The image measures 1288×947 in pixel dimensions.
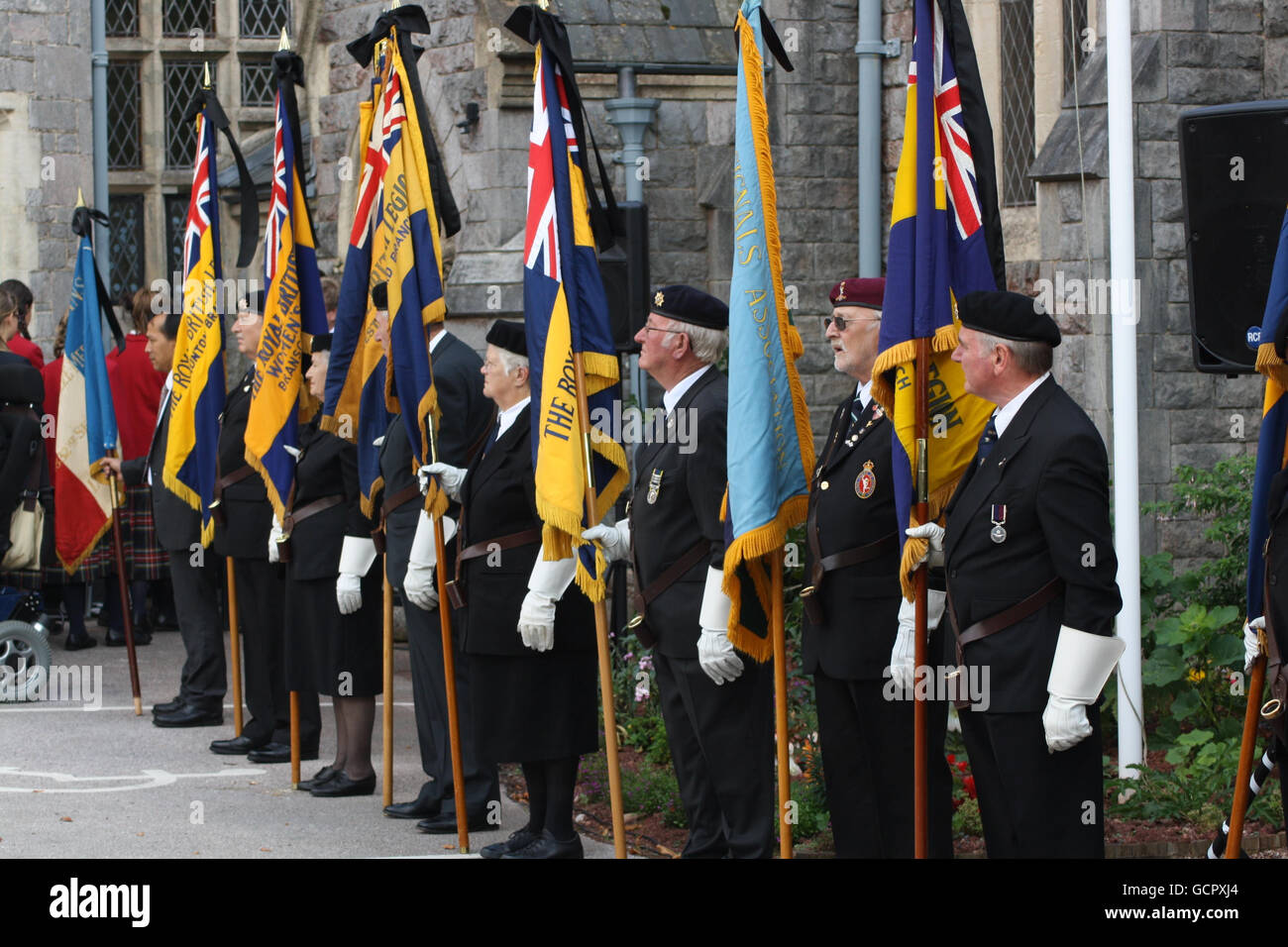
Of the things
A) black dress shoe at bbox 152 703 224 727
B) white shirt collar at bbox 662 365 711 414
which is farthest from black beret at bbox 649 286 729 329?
black dress shoe at bbox 152 703 224 727

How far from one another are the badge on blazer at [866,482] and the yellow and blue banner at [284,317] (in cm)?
370

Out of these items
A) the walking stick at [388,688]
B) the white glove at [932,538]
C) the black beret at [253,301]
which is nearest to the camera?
the white glove at [932,538]

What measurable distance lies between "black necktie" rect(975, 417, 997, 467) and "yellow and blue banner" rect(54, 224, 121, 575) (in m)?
6.74

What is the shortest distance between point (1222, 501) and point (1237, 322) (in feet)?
7.55

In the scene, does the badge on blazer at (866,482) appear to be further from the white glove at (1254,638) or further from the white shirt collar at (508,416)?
the white shirt collar at (508,416)

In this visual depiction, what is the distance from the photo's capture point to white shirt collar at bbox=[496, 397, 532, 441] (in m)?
6.89

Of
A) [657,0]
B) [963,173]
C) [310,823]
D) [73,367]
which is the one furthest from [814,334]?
[963,173]

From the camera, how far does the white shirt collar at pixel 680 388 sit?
6.11 metres

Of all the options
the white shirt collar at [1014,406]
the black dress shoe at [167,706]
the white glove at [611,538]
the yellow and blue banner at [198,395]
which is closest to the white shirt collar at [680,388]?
the white glove at [611,538]

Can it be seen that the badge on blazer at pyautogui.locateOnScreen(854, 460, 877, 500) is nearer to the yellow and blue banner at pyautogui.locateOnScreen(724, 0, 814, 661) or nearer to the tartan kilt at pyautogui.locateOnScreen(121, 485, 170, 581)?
the yellow and blue banner at pyautogui.locateOnScreen(724, 0, 814, 661)

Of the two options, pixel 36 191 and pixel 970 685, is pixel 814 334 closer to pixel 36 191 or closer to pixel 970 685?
pixel 36 191

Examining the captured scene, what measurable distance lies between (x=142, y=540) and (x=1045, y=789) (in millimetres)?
9415

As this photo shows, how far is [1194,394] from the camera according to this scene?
9.57m

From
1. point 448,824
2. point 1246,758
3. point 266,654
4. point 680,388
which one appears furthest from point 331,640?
point 1246,758
